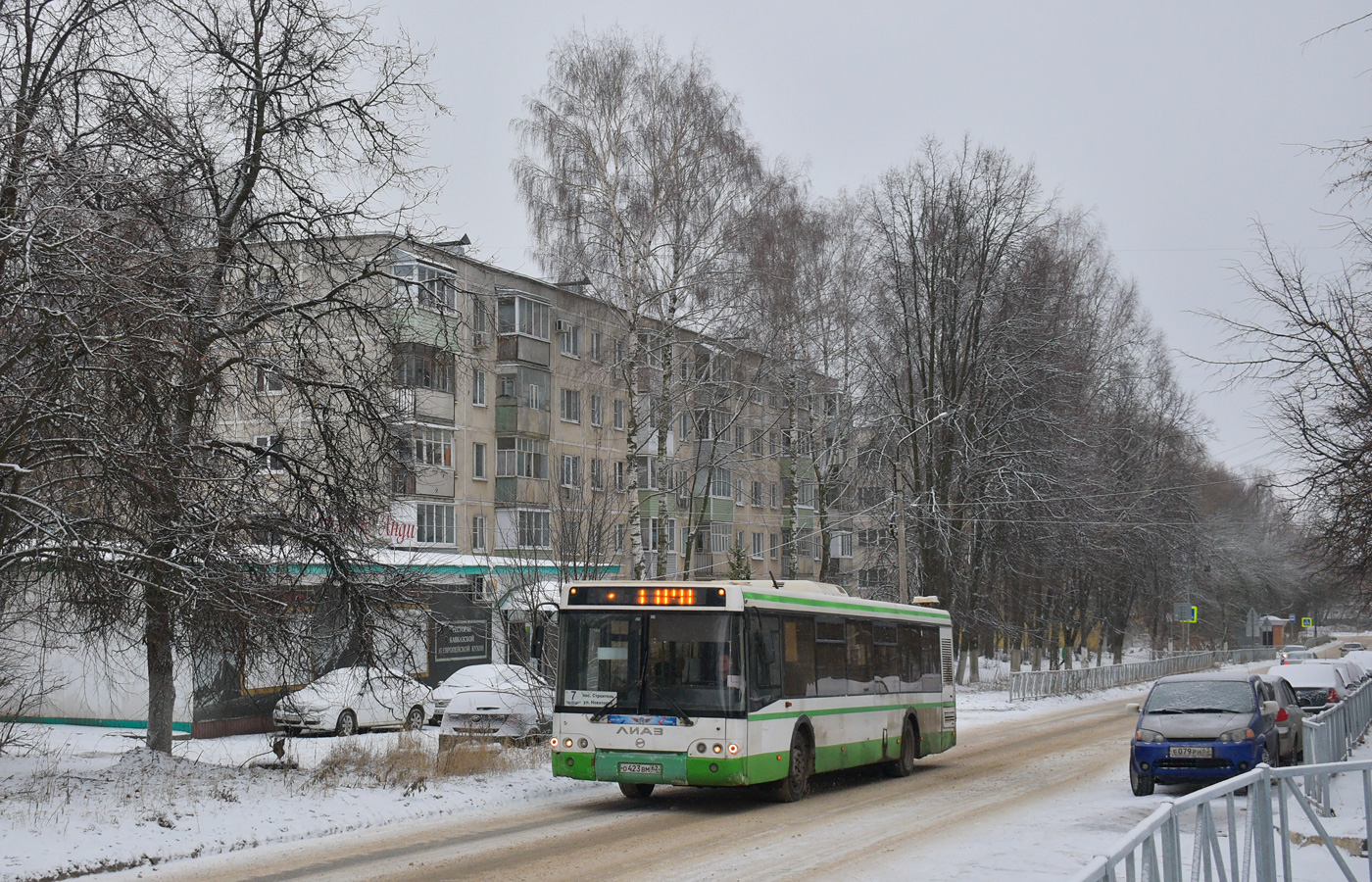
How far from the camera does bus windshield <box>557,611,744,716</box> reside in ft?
51.3

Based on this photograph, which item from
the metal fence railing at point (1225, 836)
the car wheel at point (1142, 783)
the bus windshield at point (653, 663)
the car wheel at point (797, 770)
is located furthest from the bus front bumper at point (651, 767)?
the metal fence railing at point (1225, 836)

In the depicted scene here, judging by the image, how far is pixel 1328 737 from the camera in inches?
653

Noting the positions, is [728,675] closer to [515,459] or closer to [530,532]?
[530,532]

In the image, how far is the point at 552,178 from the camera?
35938 millimetres

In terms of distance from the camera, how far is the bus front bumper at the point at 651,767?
50.1 feet

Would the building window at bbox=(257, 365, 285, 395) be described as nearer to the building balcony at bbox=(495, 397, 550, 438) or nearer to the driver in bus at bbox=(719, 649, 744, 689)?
the driver in bus at bbox=(719, 649, 744, 689)

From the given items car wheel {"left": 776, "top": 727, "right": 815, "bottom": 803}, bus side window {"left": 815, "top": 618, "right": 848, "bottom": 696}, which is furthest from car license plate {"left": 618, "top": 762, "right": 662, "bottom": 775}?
bus side window {"left": 815, "top": 618, "right": 848, "bottom": 696}

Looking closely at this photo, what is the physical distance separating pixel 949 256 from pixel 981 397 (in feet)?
16.6

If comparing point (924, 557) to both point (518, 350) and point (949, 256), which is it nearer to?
point (949, 256)

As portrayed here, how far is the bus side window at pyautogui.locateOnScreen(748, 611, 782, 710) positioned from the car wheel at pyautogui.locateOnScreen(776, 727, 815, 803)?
95cm

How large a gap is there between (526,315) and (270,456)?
33.8 m

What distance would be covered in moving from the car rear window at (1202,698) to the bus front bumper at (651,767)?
6457 millimetres

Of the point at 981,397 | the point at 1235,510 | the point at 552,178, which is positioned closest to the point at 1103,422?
the point at 981,397

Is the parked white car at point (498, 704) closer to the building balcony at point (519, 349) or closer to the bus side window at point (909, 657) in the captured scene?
the bus side window at point (909, 657)
